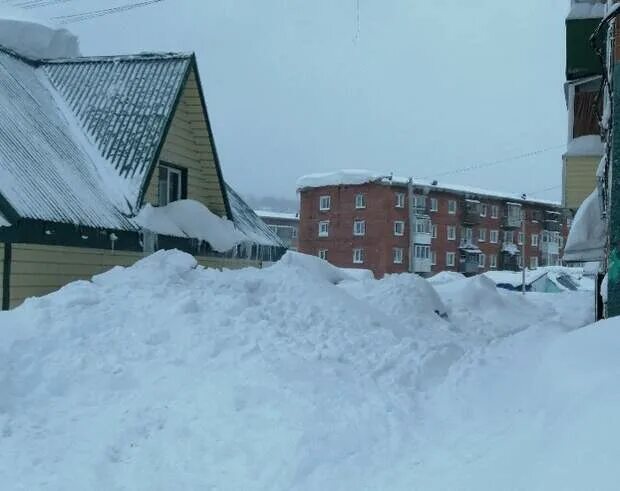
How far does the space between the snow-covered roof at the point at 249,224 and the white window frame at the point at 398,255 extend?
42.1m

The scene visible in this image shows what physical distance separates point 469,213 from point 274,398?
6210 centimetres

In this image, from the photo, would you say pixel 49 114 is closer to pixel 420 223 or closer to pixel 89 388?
pixel 89 388

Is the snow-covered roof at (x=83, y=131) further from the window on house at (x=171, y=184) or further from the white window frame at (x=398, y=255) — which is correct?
the white window frame at (x=398, y=255)

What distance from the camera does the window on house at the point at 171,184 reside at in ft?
47.3

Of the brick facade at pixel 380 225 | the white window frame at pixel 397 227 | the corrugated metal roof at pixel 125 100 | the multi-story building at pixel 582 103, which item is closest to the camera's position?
the corrugated metal roof at pixel 125 100

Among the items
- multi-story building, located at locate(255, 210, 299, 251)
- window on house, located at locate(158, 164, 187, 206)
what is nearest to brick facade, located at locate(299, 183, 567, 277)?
multi-story building, located at locate(255, 210, 299, 251)

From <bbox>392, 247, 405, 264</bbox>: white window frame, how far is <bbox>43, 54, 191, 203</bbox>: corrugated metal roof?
4594cm

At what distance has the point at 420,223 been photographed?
62094 mm

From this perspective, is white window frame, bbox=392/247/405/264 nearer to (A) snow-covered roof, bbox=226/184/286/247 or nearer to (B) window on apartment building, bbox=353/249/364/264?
(B) window on apartment building, bbox=353/249/364/264

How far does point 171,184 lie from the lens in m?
14.7

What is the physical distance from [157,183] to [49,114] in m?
2.50

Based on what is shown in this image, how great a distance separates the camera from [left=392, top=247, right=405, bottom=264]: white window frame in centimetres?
5981

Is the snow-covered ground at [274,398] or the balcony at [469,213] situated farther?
the balcony at [469,213]

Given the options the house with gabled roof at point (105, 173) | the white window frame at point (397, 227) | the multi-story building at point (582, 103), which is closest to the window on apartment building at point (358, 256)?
the white window frame at point (397, 227)
